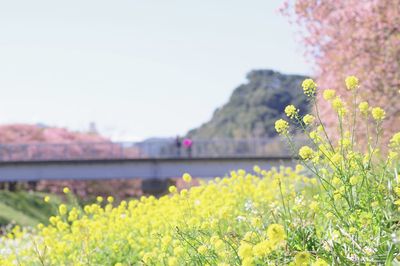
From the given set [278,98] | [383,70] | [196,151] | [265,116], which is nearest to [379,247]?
[383,70]

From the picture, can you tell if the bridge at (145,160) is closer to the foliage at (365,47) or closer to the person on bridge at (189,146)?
the person on bridge at (189,146)

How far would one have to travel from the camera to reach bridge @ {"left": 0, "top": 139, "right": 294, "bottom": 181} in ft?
124

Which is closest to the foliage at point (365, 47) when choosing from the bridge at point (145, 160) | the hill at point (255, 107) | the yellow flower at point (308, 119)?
the yellow flower at point (308, 119)

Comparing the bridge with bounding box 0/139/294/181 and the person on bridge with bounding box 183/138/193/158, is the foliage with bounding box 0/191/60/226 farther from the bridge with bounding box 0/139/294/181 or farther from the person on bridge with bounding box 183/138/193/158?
the person on bridge with bounding box 183/138/193/158

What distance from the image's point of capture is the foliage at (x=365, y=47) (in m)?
15.7

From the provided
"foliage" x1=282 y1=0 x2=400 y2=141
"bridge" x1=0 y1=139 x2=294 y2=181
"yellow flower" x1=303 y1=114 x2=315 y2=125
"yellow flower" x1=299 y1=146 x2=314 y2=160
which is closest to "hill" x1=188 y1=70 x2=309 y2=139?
"bridge" x1=0 y1=139 x2=294 y2=181

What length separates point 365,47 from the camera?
16.2 m

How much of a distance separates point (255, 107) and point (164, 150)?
1717 inches

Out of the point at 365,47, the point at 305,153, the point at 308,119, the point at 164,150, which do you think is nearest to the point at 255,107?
the point at 164,150

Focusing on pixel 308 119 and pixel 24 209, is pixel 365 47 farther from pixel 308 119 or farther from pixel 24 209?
pixel 24 209

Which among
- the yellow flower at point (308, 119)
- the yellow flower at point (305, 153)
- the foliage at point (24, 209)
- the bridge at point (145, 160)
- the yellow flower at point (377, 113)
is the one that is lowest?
the foliage at point (24, 209)

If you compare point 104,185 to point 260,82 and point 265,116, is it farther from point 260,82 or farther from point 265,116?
point 260,82

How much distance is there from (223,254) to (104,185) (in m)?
41.1

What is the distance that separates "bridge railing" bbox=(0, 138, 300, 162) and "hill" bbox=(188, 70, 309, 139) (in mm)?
33726
